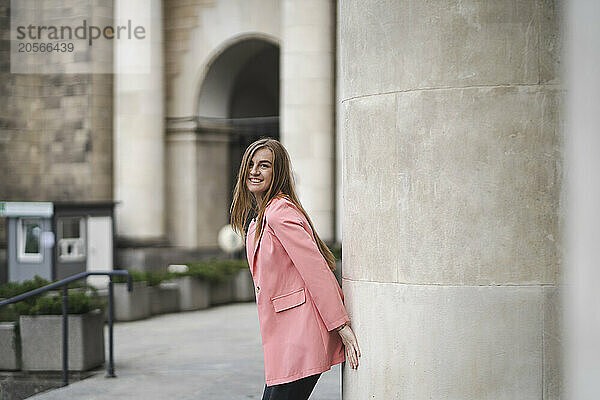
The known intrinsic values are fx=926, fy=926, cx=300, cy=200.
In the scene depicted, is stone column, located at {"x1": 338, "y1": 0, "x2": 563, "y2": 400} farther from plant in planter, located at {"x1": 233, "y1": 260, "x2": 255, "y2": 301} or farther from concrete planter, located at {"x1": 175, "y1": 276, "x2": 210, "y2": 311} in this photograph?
plant in planter, located at {"x1": 233, "y1": 260, "x2": 255, "y2": 301}

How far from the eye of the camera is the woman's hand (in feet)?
15.3

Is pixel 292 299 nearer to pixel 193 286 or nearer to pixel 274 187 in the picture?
pixel 274 187

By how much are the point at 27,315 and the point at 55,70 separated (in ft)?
48.9

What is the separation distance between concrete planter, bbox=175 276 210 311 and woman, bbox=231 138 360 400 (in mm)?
10099

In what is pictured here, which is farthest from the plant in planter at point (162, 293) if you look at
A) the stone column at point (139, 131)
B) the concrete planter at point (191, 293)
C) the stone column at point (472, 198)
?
the stone column at point (472, 198)

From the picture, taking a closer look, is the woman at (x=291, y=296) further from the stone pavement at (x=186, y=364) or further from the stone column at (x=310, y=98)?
the stone column at (x=310, y=98)

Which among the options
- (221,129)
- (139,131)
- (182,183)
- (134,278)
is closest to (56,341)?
(134,278)

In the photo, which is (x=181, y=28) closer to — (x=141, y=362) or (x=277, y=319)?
(x=141, y=362)

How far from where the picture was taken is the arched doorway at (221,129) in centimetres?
2219

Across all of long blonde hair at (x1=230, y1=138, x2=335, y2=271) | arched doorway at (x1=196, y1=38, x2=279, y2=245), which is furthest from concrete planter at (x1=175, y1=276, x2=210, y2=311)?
long blonde hair at (x1=230, y1=138, x2=335, y2=271)

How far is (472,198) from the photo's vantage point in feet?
14.0

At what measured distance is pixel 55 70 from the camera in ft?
75.9

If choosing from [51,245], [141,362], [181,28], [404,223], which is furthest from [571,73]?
[181,28]

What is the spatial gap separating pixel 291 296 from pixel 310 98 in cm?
1373
